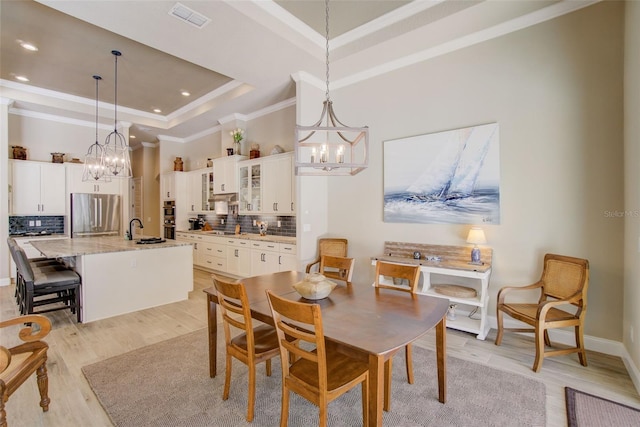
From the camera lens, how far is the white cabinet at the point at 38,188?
5.76 m

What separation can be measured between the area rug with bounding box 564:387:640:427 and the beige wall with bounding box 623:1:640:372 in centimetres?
52

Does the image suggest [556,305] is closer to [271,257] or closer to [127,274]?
[271,257]

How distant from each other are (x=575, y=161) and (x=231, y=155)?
17.8ft

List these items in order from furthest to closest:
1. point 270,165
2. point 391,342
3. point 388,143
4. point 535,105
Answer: point 270,165 < point 388,143 < point 535,105 < point 391,342

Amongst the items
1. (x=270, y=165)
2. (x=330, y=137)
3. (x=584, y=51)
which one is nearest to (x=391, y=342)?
(x=584, y=51)

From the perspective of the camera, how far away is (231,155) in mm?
6137

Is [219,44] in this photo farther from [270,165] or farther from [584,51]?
[584,51]

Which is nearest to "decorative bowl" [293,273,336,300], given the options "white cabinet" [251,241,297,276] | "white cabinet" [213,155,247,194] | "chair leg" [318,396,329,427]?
"chair leg" [318,396,329,427]

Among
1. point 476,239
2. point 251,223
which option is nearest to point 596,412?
point 476,239

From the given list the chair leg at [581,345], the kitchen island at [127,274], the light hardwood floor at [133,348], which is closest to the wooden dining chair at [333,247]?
the light hardwood floor at [133,348]

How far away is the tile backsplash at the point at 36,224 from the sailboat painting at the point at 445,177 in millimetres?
6975

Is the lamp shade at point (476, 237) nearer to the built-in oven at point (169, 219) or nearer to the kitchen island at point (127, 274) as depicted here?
the kitchen island at point (127, 274)

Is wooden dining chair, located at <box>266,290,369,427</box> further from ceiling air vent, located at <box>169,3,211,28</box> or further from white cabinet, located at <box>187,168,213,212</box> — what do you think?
white cabinet, located at <box>187,168,213,212</box>

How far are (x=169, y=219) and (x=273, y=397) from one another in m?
6.51
